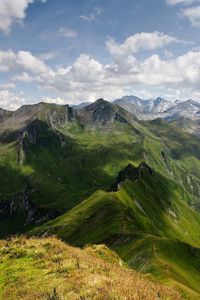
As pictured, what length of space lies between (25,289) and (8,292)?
1288mm

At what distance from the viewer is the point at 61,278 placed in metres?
25.4

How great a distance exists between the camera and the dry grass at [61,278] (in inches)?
834

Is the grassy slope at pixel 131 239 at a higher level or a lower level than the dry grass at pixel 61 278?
lower

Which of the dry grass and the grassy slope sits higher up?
the dry grass

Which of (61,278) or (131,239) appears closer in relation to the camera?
(61,278)

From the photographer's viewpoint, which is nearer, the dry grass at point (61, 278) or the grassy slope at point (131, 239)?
the dry grass at point (61, 278)

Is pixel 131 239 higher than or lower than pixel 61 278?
lower

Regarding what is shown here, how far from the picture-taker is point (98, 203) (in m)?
178

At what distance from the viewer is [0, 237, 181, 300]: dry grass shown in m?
21.2

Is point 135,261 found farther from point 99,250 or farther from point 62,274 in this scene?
point 62,274

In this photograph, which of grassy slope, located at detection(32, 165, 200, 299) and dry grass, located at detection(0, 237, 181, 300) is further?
grassy slope, located at detection(32, 165, 200, 299)

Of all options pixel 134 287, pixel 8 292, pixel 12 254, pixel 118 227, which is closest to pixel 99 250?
pixel 12 254

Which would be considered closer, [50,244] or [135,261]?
[50,244]

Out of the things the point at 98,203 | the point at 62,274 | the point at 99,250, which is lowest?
the point at 98,203
